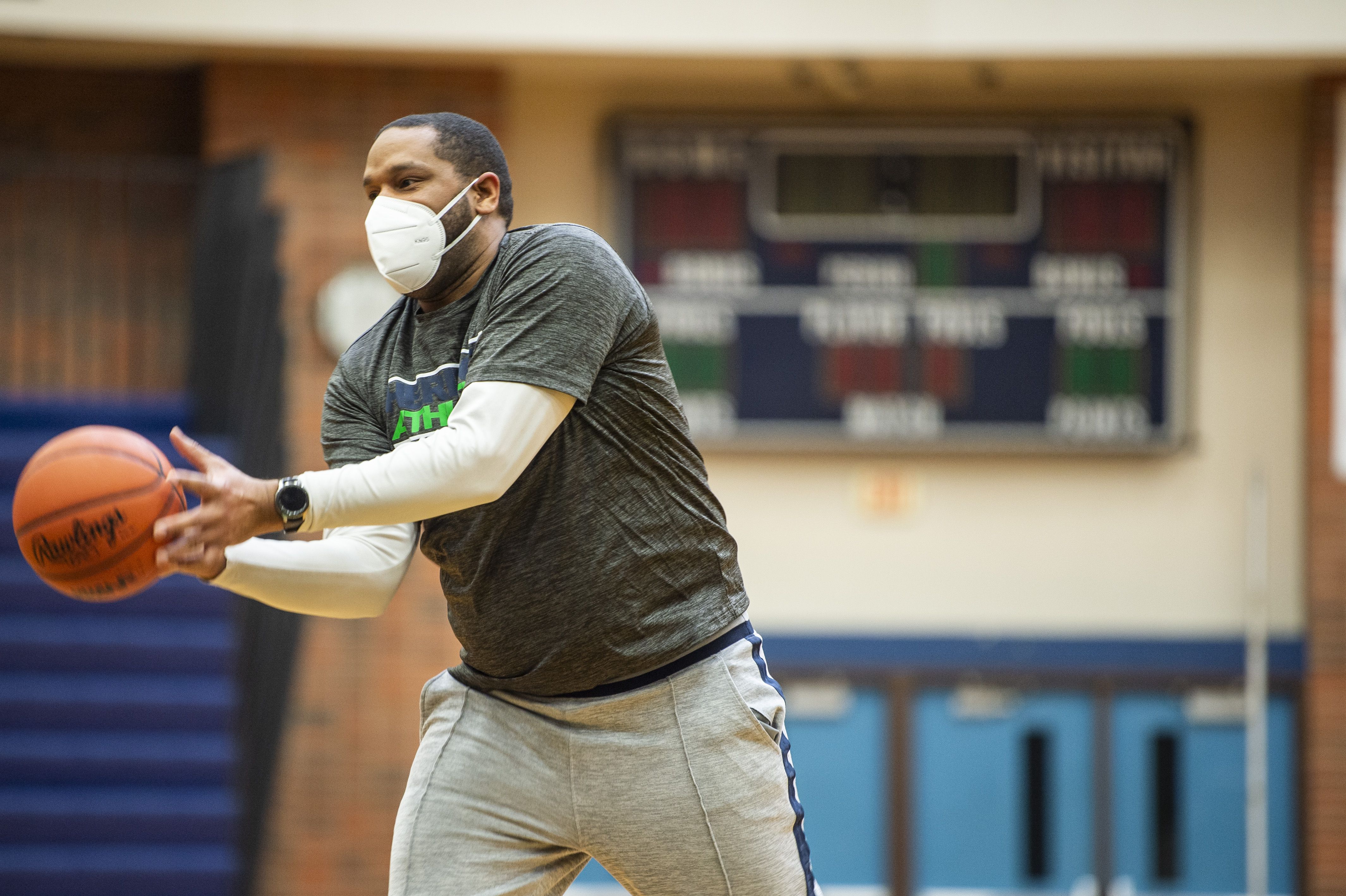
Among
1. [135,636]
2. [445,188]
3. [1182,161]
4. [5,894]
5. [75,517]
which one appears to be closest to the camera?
[75,517]

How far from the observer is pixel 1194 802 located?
255 inches

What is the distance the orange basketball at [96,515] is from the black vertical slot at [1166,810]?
5.28 metres

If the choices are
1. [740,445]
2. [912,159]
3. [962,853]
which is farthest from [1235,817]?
[912,159]

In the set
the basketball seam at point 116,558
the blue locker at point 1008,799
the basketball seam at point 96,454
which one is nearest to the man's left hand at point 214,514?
the basketball seam at point 116,558

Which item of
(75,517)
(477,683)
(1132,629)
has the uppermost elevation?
(75,517)

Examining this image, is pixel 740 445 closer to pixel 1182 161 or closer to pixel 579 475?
pixel 1182 161

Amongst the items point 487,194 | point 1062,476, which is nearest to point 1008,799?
point 1062,476

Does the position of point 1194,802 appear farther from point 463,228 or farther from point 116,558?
point 116,558

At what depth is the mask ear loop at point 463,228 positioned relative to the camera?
243 cm

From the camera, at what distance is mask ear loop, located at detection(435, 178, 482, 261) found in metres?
2.43

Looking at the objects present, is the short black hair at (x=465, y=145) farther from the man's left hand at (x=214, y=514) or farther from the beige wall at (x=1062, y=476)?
the beige wall at (x=1062, y=476)

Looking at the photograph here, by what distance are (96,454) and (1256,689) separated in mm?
5519

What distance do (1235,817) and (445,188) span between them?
5373 mm

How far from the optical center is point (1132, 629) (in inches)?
260
